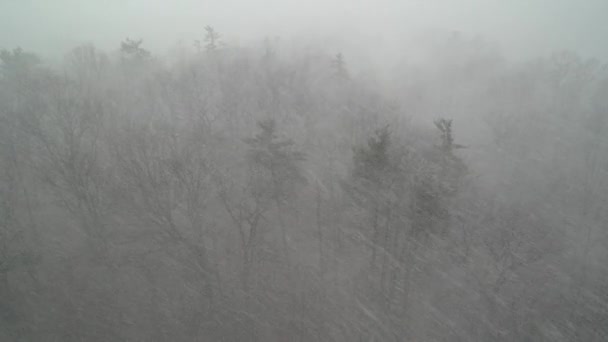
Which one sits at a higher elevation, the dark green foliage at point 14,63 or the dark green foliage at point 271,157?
the dark green foliage at point 14,63

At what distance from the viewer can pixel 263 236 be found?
17.9 metres

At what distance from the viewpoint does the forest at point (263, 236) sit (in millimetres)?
14117

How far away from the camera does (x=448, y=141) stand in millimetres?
16141

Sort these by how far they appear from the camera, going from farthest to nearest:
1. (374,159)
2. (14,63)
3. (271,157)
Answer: (14,63) < (271,157) < (374,159)

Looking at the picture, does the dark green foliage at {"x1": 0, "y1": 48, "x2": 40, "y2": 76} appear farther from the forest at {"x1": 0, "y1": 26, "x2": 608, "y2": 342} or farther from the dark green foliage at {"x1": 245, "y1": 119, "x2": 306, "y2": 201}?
the dark green foliage at {"x1": 245, "y1": 119, "x2": 306, "y2": 201}

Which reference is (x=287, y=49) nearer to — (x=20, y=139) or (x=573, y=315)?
(x=20, y=139)

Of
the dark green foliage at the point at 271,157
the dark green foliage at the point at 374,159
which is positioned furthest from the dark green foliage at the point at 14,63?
the dark green foliage at the point at 374,159

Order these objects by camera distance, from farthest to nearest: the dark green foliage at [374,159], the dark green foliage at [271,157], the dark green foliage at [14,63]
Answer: the dark green foliage at [14,63], the dark green foliage at [271,157], the dark green foliage at [374,159]

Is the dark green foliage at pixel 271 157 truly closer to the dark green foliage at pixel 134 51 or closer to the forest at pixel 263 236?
the forest at pixel 263 236

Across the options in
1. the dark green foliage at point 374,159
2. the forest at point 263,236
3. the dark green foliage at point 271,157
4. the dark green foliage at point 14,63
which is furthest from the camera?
the dark green foliage at point 14,63

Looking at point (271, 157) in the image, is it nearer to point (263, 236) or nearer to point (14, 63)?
point (263, 236)

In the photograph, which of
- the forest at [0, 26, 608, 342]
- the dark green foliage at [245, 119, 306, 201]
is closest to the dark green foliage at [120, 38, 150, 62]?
the forest at [0, 26, 608, 342]

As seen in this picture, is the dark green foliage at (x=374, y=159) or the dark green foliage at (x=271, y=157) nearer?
the dark green foliage at (x=374, y=159)

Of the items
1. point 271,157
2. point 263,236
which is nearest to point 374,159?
point 271,157
